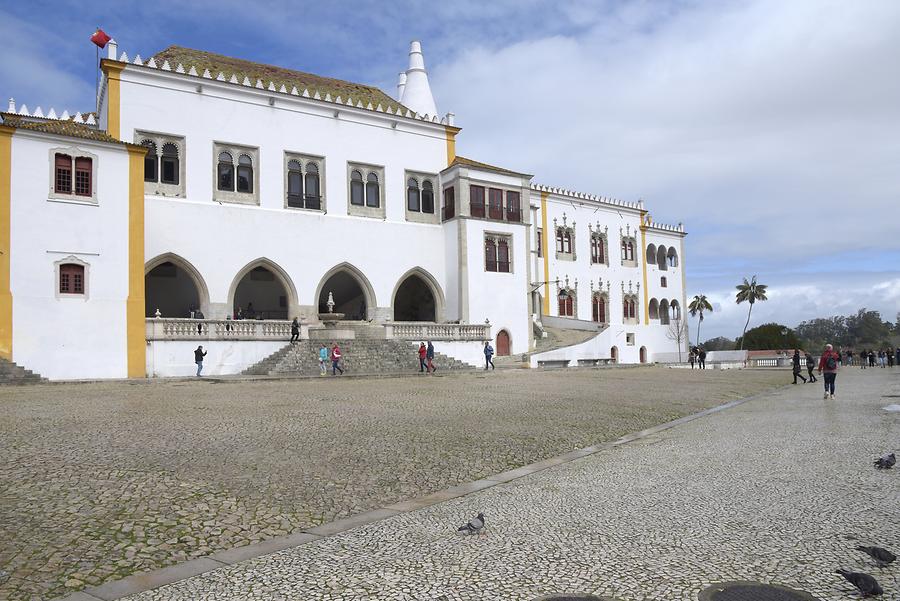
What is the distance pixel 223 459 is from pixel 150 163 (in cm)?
2332

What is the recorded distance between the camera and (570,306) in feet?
152

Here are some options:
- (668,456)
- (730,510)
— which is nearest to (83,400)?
(668,456)

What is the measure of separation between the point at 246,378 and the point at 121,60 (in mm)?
14534

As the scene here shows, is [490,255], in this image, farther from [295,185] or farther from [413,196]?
[295,185]

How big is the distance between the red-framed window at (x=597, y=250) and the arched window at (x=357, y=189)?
20.3 meters

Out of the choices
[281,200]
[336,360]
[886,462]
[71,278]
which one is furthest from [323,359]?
[886,462]

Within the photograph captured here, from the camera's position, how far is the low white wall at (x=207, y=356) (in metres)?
23.9

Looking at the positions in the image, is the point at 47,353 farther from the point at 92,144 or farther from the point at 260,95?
the point at 260,95

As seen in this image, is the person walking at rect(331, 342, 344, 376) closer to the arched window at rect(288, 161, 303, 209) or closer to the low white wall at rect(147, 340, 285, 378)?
the low white wall at rect(147, 340, 285, 378)

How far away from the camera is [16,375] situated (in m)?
21.3

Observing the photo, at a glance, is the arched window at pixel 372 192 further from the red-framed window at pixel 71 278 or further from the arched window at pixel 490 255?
the red-framed window at pixel 71 278

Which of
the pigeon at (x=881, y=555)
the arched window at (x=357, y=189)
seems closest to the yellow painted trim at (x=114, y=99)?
the arched window at (x=357, y=189)

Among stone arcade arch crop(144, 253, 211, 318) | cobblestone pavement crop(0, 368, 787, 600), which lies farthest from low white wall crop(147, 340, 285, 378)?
cobblestone pavement crop(0, 368, 787, 600)

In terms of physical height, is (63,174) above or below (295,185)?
below
